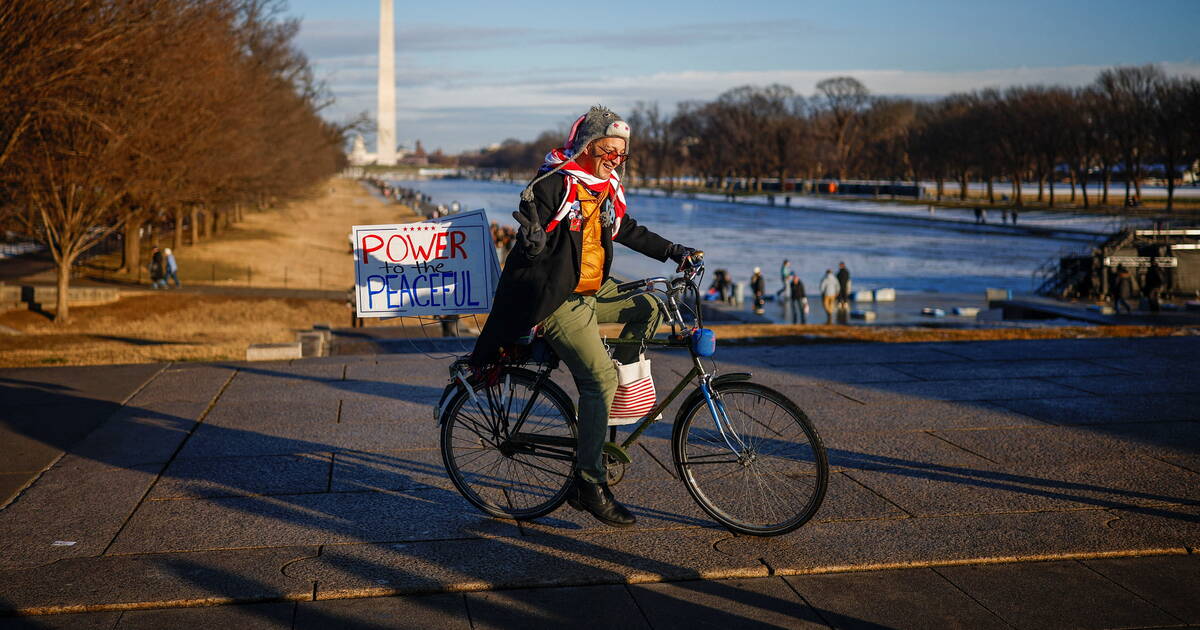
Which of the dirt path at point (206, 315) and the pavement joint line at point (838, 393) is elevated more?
the pavement joint line at point (838, 393)

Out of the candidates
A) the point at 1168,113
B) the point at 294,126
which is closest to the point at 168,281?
the point at 294,126

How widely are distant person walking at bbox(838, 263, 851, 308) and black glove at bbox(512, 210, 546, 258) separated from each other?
87.6 feet

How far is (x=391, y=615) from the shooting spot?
410cm

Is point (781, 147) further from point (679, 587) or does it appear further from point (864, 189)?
point (679, 587)

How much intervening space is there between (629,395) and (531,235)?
0.85 m

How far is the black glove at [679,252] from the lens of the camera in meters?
4.84

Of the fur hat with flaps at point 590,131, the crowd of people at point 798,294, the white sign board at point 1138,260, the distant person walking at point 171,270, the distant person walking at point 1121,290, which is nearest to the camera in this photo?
the fur hat with flaps at point 590,131

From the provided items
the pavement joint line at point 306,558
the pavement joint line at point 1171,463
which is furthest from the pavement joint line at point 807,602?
the pavement joint line at point 1171,463

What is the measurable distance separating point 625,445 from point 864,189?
140 metres

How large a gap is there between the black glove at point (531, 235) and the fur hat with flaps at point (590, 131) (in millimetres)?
110

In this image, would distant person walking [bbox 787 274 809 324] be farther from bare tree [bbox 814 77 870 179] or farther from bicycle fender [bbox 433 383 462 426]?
bare tree [bbox 814 77 870 179]

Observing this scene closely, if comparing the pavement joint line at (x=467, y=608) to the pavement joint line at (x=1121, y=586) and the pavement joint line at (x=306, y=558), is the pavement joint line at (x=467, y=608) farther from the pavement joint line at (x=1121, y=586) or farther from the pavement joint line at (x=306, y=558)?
the pavement joint line at (x=1121, y=586)

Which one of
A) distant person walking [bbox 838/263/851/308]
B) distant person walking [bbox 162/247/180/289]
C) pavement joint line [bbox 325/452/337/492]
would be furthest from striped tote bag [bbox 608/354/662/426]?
distant person walking [bbox 162/247/180/289]

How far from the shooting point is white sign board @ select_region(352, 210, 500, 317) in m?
5.35
